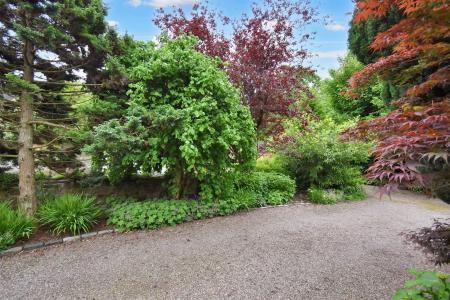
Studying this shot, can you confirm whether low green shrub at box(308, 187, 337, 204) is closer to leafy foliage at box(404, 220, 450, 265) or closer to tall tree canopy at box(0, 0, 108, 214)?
leafy foliage at box(404, 220, 450, 265)

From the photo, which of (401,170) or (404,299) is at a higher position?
(401,170)

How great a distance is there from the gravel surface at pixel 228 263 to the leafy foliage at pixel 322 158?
5.29 feet

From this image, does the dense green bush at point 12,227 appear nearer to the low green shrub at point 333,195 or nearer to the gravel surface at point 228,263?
the gravel surface at point 228,263

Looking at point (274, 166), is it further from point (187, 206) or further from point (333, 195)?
point (187, 206)

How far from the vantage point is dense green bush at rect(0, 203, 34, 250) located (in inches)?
110

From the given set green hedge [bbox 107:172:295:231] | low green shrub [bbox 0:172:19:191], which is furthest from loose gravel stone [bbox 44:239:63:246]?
low green shrub [bbox 0:172:19:191]

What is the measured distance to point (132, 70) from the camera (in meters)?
3.60

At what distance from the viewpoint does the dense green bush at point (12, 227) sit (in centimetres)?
279

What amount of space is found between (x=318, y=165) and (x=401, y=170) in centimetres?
402

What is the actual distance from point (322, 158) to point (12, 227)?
16.9 ft

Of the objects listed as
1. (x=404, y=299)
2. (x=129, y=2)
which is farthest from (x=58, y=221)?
(x=129, y=2)

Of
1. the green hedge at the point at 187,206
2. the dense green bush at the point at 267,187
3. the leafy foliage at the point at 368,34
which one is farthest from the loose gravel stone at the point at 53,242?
the leafy foliage at the point at 368,34

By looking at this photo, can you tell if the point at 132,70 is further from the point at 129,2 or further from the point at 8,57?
the point at 129,2

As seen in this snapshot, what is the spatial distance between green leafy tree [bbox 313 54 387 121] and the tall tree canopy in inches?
353
